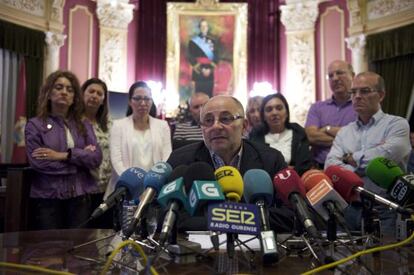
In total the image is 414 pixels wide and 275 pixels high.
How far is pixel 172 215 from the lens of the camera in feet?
3.74

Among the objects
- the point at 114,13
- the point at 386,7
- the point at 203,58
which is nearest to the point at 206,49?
the point at 203,58

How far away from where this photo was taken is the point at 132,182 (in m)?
1.49

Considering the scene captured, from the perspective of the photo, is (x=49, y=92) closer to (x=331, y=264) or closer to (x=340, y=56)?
(x=331, y=264)

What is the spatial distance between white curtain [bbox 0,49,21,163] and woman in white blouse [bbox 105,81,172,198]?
489 cm

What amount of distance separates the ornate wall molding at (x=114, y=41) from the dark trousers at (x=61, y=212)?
20.4 feet

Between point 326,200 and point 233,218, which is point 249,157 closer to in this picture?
point 326,200

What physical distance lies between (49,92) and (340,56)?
674 centimetres

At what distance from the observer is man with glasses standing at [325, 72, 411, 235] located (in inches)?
101

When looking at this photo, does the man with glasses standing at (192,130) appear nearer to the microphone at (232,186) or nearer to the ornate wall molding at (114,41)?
the microphone at (232,186)

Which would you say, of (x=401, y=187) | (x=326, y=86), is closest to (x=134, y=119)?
(x=401, y=187)

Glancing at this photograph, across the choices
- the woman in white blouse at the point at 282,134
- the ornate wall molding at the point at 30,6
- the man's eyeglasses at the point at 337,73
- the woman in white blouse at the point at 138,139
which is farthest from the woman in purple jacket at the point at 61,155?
the ornate wall molding at the point at 30,6

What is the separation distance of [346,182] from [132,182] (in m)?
0.72

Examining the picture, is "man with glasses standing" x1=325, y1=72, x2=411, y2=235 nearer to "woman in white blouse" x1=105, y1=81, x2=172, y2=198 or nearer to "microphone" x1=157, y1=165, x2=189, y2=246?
"woman in white blouse" x1=105, y1=81, x2=172, y2=198

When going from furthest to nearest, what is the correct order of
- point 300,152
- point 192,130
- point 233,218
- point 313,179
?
point 192,130 → point 300,152 → point 313,179 → point 233,218
